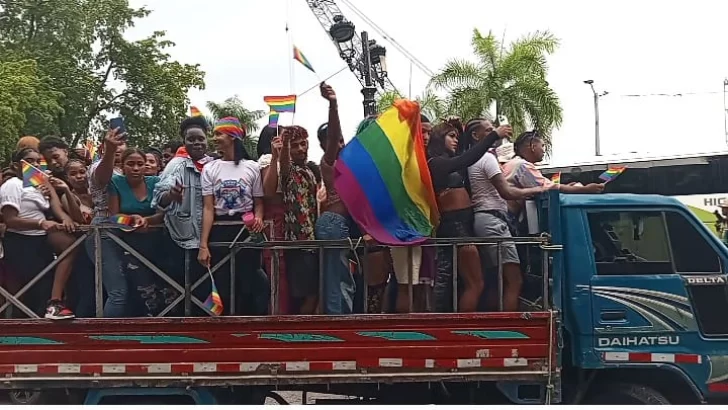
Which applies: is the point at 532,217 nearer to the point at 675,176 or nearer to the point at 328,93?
the point at 328,93

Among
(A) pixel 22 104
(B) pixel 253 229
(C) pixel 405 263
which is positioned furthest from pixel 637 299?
(A) pixel 22 104

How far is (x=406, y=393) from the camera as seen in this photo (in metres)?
4.82

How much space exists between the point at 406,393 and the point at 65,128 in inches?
824

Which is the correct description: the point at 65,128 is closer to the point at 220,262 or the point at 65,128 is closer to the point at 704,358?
the point at 220,262

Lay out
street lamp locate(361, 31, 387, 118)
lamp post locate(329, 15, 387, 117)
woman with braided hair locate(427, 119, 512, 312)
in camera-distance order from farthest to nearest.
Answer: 1. lamp post locate(329, 15, 387, 117)
2. street lamp locate(361, 31, 387, 118)
3. woman with braided hair locate(427, 119, 512, 312)

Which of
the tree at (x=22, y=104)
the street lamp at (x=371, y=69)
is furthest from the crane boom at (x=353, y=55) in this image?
the tree at (x=22, y=104)

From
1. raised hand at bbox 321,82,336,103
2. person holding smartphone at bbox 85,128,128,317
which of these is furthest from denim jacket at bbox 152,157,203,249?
raised hand at bbox 321,82,336,103

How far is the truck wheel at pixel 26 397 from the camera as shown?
4910mm

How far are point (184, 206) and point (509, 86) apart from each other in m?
13.9

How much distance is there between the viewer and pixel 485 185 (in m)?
4.76

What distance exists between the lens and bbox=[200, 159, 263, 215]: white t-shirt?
15.2 ft

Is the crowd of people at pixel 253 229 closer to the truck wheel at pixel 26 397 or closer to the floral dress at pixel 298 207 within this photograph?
the floral dress at pixel 298 207

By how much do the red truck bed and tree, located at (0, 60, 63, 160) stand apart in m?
14.0

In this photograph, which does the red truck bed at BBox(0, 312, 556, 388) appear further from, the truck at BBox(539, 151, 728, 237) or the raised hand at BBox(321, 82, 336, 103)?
the truck at BBox(539, 151, 728, 237)
